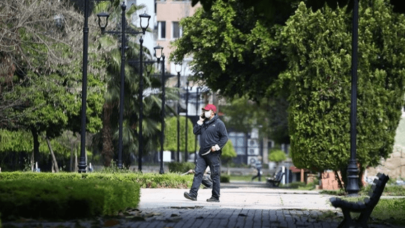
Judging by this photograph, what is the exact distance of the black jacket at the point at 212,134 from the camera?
19406 millimetres

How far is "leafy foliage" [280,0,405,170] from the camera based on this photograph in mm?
30703

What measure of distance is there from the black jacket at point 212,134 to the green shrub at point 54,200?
5.72 meters

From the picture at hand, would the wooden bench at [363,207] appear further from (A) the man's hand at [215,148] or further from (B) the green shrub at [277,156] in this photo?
(B) the green shrub at [277,156]

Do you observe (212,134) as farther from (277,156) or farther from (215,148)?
(277,156)

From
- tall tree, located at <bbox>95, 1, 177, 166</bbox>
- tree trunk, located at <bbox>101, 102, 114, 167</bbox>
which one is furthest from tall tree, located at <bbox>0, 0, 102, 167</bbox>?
tree trunk, located at <bbox>101, 102, 114, 167</bbox>

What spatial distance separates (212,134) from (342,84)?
1218 cm

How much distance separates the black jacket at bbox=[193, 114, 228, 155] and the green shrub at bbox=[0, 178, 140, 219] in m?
5.72

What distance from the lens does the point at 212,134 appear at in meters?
19.4

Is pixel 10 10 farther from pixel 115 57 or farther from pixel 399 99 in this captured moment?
pixel 115 57

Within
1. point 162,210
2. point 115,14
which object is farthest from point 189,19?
point 162,210

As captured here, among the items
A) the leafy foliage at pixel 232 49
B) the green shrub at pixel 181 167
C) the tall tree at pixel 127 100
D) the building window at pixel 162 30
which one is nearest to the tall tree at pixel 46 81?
the tall tree at pixel 127 100

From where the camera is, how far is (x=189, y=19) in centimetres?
4172

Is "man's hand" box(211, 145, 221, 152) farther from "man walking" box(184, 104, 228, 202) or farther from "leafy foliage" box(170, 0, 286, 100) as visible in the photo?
"leafy foliage" box(170, 0, 286, 100)

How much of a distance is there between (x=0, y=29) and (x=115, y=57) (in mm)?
19062
